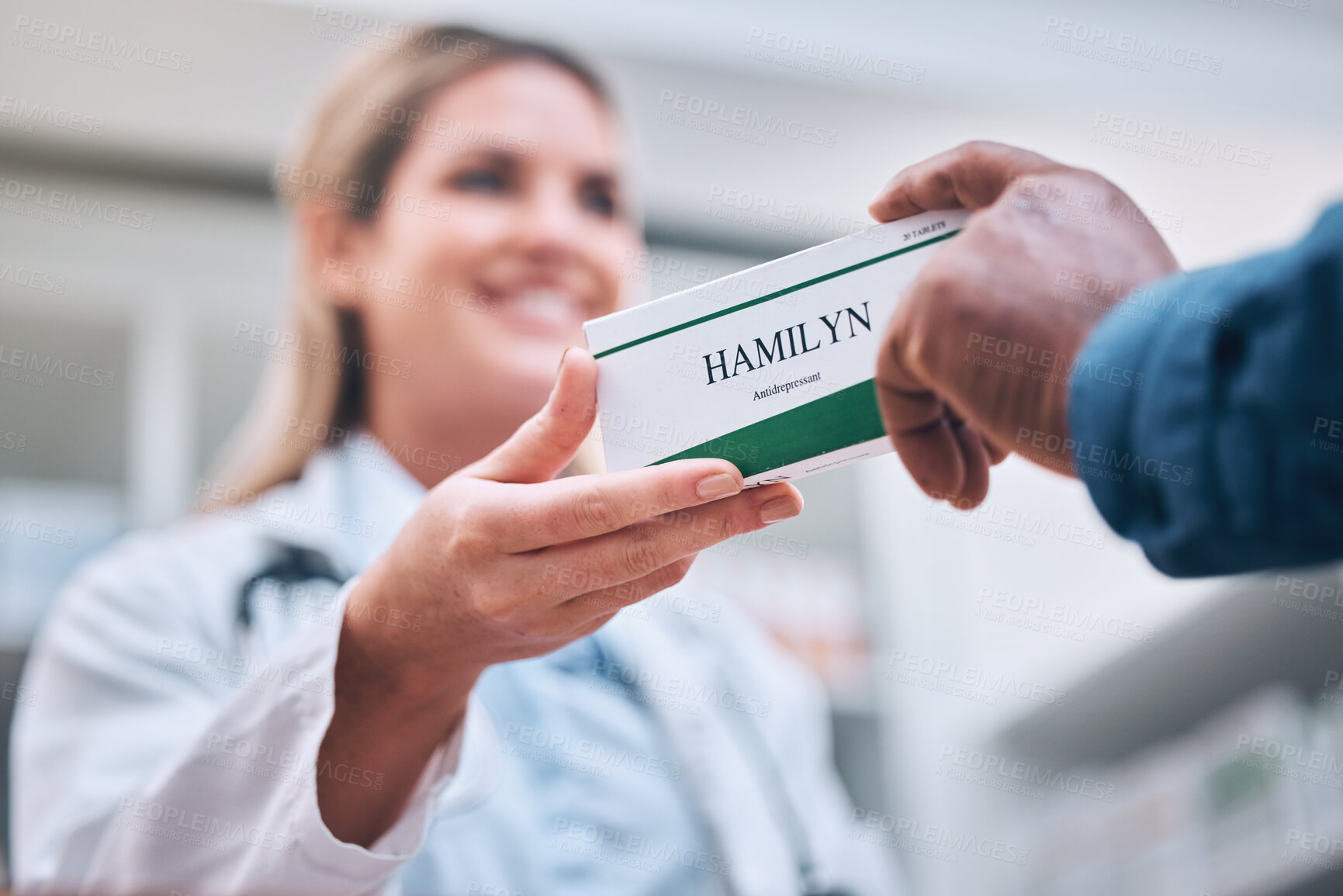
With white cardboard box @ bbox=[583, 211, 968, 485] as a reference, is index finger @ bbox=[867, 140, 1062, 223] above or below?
above

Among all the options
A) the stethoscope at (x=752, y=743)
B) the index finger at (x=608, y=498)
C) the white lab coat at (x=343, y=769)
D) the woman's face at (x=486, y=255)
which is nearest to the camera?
the index finger at (x=608, y=498)

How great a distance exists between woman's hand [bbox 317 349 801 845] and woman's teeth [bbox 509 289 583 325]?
0.56 meters

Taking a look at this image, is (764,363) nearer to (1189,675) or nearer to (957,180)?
(957,180)

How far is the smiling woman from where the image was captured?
583 millimetres

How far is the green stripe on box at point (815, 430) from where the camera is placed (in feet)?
1.79

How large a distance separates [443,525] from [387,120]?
836 millimetres

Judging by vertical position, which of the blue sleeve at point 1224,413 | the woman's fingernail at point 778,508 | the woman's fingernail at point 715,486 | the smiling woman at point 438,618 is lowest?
the smiling woman at point 438,618

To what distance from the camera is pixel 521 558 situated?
55 centimetres

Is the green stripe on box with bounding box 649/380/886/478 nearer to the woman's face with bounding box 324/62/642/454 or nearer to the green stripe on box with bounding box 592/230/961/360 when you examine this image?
the green stripe on box with bounding box 592/230/961/360

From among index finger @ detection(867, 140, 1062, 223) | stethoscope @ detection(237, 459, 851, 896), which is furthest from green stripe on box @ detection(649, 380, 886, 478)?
stethoscope @ detection(237, 459, 851, 896)

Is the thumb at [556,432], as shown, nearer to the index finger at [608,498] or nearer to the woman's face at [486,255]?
the index finger at [608,498]

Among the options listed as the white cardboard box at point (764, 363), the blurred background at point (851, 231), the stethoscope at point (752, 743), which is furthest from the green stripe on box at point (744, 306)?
the blurred background at point (851, 231)

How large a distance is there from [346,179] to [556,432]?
2.80 feet

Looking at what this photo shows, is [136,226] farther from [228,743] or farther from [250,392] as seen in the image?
[228,743]
